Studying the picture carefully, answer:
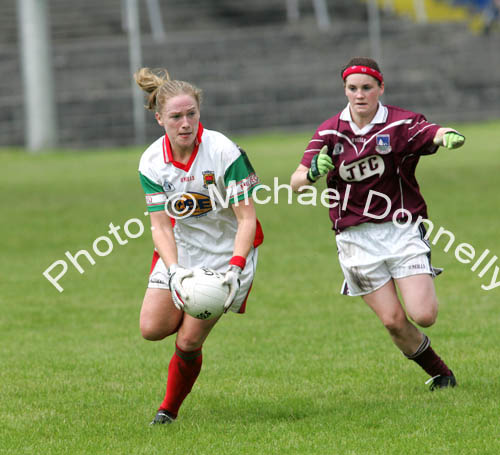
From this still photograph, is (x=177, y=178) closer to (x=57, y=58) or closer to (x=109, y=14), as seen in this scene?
(x=57, y=58)

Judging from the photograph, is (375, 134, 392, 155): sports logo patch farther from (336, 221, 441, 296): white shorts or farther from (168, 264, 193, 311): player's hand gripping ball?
(168, 264, 193, 311): player's hand gripping ball

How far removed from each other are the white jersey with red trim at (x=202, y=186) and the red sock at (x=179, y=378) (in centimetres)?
66

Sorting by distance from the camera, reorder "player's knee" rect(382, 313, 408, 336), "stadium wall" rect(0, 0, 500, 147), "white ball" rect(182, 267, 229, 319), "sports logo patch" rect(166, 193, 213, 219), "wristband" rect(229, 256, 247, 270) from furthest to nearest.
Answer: "stadium wall" rect(0, 0, 500, 147) < "player's knee" rect(382, 313, 408, 336) < "sports logo patch" rect(166, 193, 213, 219) < "wristband" rect(229, 256, 247, 270) < "white ball" rect(182, 267, 229, 319)

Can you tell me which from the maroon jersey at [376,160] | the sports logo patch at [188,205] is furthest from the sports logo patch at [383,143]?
the sports logo patch at [188,205]

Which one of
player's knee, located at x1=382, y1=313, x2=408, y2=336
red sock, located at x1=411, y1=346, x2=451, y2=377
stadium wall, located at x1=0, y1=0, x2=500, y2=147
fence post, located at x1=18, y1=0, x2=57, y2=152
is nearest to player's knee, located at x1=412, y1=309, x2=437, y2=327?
player's knee, located at x1=382, y1=313, x2=408, y2=336

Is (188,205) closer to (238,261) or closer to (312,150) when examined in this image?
(238,261)

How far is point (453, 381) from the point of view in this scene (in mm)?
6578

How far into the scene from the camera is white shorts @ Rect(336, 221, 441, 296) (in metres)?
6.30

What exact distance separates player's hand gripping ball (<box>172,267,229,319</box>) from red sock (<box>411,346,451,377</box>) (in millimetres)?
1525

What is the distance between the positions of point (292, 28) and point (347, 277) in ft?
109

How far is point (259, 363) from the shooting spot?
7.48 meters

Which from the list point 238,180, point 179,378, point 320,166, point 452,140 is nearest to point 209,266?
point 238,180

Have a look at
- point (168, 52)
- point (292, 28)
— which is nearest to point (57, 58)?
point (168, 52)

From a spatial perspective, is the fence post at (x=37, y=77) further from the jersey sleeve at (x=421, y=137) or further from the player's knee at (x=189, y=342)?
the player's knee at (x=189, y=342)
